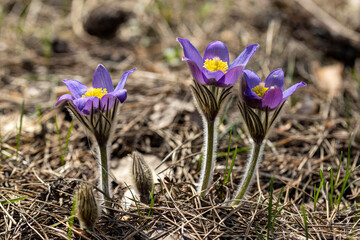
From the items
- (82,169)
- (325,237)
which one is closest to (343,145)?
(325,237)

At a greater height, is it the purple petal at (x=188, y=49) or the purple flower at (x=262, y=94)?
the purple petal at (x=188, y=49)

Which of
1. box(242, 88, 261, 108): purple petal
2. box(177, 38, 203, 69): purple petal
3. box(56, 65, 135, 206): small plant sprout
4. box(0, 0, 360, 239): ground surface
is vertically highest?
box(177, 38, 203, 69): purple petal

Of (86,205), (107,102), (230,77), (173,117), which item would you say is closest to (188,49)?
(230,77)

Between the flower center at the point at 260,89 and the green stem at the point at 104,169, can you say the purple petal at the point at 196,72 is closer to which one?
the flower center at the point at 260,89

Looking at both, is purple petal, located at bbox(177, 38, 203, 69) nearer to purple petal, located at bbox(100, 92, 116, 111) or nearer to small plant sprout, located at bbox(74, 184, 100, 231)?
purple petal, located at bbox(100, 92, 116, 111)

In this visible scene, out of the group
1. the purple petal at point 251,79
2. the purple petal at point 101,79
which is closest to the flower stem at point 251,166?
the purple petal at point 251,79

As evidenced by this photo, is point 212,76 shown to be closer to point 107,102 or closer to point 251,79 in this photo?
point 251,79

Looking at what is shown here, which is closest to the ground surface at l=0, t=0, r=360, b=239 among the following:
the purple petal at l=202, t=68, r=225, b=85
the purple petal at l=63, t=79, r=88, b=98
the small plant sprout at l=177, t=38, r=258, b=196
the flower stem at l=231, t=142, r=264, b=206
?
the flower stem at l=231, t=142, r=264, b=206
